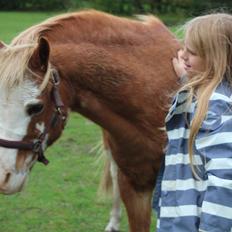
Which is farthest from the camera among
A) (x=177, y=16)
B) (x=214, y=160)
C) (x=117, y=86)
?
(x=177, y=16)

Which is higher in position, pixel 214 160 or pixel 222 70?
pixel 222 70

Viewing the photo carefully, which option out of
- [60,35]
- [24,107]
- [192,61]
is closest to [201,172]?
[192,61]

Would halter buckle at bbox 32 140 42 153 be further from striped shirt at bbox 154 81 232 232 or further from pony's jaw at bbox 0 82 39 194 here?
striped shirt at bbox 154 81 232 232

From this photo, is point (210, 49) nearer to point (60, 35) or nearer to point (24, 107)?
point (24, 107)

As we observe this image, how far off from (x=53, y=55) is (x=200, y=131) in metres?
1.16

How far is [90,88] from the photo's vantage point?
2863 mm

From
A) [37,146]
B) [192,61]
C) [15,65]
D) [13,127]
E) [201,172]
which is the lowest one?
[37,146]

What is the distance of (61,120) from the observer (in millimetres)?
2721

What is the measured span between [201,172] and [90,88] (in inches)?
45.4

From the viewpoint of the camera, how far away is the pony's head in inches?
96.9

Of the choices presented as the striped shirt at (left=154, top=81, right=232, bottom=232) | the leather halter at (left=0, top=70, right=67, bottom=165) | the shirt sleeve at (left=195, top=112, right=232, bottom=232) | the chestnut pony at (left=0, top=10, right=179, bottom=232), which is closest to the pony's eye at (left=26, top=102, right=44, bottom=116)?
the chestnut pony at (left=0, top=10, right=179, bottom=232)

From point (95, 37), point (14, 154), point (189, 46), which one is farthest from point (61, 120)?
point (189, 46)

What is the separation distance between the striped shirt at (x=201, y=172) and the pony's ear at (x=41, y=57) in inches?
31.1

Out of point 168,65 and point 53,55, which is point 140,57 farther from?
point 53,55
